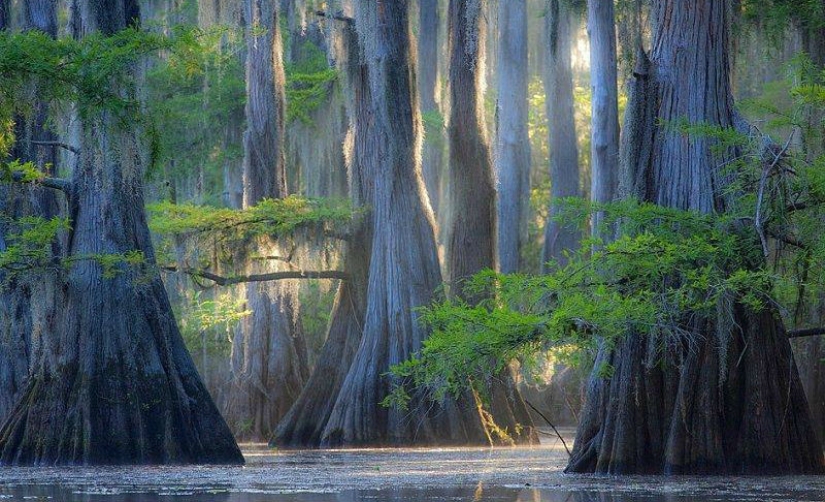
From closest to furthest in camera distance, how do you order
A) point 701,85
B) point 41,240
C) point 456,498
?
point 456,498 → point 701,85 → point 41,240

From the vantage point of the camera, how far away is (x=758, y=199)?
38.5 feet

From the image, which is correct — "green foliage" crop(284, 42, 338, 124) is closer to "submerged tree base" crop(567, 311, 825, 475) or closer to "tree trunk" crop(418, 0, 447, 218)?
"tree trunk" crop(418, 0, 447, 218)

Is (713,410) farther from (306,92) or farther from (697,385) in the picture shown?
(306,92)

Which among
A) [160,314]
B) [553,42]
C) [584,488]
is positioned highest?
[553,42]

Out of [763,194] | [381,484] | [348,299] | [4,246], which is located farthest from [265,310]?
[763,194]

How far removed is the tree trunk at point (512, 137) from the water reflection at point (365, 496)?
1593cm

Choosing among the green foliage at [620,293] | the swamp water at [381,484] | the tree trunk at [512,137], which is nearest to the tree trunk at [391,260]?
the swamp water at [381,484]

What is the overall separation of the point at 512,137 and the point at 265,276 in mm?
7739

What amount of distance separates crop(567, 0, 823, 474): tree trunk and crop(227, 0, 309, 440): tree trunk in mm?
11891

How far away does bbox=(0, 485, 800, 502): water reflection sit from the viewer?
10414 mm

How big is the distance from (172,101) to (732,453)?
20.4 meters

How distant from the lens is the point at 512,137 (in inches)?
1128

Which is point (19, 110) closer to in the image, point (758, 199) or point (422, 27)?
point (758, 199)

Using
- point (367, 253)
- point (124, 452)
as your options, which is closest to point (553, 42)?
point (367, 253)
